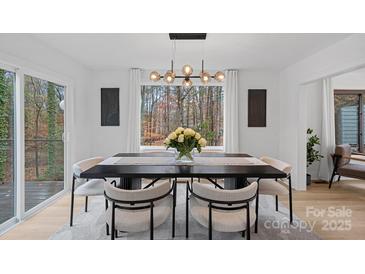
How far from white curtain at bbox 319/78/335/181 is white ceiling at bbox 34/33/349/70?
1.24m

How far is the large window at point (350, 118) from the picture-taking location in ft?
18.2

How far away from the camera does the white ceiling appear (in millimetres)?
3260

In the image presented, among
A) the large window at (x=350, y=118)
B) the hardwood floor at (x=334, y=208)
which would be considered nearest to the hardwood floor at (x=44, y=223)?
the hardwood floor at (x=334, y=208)

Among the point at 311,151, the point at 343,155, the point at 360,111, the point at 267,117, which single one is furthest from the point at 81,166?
the point at 360,111

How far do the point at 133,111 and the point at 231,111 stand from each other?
2.12 meters

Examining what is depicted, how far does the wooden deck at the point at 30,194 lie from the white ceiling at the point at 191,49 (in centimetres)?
207

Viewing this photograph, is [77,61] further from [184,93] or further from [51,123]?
[184,93]

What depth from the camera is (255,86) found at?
5336 mm

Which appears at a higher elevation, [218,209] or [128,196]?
[128,196]

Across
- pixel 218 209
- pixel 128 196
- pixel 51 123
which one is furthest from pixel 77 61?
pixel 218 209

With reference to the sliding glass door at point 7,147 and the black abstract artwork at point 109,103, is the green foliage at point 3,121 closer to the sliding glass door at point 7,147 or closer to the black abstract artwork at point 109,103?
the sliding glass door at point 7,147

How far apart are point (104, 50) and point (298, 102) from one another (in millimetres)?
3690

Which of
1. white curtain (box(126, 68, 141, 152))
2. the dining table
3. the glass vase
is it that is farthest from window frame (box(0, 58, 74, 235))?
the glass vase

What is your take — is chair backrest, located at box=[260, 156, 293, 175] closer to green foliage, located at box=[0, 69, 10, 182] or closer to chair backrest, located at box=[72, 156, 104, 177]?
chair backrest, located at box=[72, 156, 104, 177]
